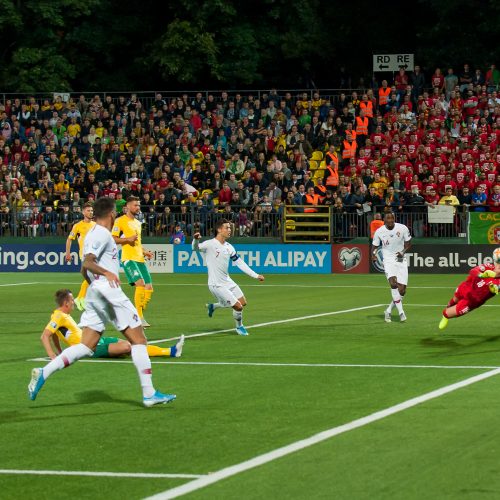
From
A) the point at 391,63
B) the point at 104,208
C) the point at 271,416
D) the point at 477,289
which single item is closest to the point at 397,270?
the point at 477,289

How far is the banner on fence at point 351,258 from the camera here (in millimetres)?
39469

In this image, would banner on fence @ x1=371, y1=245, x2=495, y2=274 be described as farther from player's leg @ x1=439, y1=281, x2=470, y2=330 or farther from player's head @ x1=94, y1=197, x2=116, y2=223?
player's head @ x1=94, y1=197, x2=116, y2=223

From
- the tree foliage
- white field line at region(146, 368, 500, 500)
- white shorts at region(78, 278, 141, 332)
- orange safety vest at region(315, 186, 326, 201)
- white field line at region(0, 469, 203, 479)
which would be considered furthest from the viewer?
the tree foliage

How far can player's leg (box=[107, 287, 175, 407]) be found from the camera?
478 inches

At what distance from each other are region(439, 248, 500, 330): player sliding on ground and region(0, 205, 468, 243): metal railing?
19071mm

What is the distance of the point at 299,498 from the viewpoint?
831 centimetres

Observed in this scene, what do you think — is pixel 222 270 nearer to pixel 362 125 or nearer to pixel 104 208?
pixel 104 208

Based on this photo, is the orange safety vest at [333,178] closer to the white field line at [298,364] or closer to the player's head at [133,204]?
the player's head at [133,204]

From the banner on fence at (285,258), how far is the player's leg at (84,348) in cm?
2754

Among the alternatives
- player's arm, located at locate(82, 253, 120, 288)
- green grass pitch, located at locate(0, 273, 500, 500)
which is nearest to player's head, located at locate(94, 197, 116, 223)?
player's arm, located at locate(82, 253, 120, 288)

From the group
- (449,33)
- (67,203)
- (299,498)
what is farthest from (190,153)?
(299,498)

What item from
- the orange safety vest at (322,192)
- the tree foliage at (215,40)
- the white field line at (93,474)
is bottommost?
the white field line at (93,474)

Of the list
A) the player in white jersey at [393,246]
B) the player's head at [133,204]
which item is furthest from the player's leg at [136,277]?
the player in white jersey at [393,246]

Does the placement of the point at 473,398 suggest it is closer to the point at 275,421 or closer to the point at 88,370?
the point at 275,421
